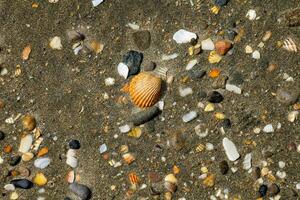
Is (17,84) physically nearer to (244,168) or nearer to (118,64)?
(118,64)

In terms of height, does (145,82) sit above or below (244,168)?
above

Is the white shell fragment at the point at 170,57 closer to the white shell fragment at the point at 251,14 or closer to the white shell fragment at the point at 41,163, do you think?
the white shell fragment at the point at 251,14

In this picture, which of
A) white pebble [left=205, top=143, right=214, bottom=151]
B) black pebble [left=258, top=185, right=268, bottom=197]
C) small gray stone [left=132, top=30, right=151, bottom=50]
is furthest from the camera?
small gray stone [left=132, top=30, right=151, bottom=50]

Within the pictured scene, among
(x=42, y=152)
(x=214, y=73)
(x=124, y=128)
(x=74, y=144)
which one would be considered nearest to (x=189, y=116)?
(x=214, y=73)

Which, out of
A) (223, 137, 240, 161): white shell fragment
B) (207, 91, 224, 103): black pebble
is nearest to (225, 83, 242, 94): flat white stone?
(207, 91, 224, 103): black pebble

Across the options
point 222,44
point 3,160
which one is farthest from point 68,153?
point 222,44

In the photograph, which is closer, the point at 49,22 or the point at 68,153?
the point at 68,153

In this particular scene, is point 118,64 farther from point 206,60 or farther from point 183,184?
point 183,184

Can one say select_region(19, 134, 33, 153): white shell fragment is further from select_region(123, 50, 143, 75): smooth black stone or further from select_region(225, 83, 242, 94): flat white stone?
select_region(225, 83, 242, 94): flat white stone

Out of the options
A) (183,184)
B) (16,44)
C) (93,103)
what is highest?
(16,44)
